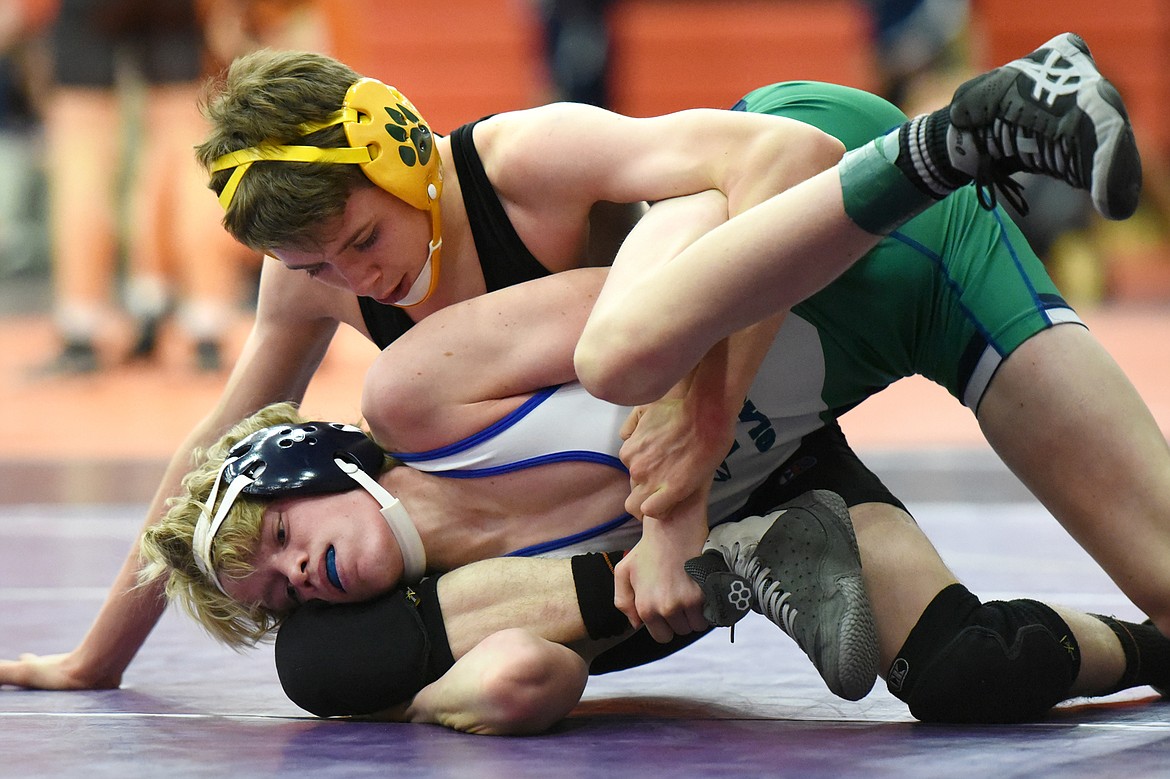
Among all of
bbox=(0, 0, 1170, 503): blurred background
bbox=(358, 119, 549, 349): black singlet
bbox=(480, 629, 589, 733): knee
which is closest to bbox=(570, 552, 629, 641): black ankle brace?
bbox=(480, 629, 589, 733): knee

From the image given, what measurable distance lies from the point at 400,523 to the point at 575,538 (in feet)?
0.90

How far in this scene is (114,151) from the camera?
284 inches

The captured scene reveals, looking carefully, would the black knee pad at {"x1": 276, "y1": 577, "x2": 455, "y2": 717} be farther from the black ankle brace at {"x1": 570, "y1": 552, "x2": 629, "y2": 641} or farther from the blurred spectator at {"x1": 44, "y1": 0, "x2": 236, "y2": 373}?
the blurred spectator at {"x1": 44, "y1": 0, "x2": 236, "y2": 373}

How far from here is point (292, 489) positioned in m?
2.48

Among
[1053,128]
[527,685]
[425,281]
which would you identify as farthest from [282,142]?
[1053,128]

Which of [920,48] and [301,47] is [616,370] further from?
[920,48]

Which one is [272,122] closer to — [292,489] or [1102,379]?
[292,489]

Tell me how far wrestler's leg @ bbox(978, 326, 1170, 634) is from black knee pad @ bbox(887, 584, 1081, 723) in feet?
0.52

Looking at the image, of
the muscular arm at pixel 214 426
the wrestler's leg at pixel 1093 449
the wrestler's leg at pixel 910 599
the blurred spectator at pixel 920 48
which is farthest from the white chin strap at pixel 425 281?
the blurred spectator at pixel 920 48

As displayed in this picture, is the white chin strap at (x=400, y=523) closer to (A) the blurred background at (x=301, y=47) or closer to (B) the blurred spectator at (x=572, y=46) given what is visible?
(A) the blurred background at (x=301, y=47)

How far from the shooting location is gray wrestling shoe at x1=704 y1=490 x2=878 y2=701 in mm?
2184

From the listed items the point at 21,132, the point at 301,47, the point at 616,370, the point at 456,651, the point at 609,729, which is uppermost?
the point at 21,132

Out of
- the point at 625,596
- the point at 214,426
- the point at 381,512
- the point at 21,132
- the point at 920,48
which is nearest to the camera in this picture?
the point at 625,596

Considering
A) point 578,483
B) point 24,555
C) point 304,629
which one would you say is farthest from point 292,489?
point 24,555
